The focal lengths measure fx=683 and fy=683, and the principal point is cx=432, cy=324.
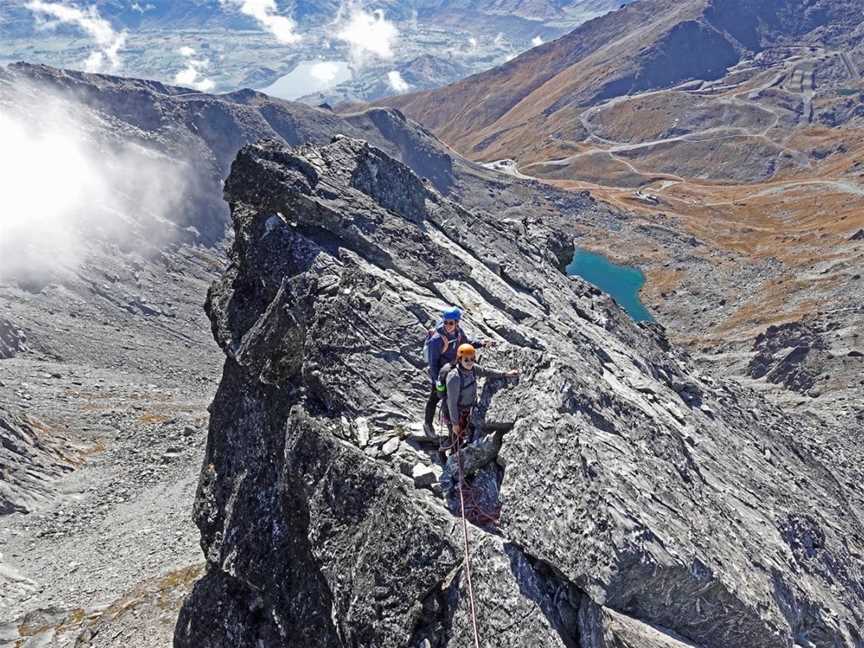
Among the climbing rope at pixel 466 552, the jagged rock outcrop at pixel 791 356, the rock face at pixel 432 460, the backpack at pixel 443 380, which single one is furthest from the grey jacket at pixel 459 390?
the jagged rock outcrop at pixel 791 356

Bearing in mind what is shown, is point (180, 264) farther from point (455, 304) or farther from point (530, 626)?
point (530, 626)

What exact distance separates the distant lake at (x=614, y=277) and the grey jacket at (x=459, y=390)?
11378 centimetres

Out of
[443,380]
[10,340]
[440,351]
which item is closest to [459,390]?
[443,380]

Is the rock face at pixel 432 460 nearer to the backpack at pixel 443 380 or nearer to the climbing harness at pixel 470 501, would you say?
the climbing harness at pixel 470 501

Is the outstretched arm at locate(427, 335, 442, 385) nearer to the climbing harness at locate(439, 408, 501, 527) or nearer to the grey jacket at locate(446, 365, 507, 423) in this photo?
the grey jacket at locate(446, 365, 507, 423)

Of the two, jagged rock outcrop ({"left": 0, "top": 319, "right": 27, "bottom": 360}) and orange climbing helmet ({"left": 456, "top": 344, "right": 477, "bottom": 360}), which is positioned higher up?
orange climbing helmet ({"left": 456, "top": 344, "right": 477, "bottom": 360})

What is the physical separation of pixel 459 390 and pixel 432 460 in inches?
92.8

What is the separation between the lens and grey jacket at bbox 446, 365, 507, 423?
53.9 ft

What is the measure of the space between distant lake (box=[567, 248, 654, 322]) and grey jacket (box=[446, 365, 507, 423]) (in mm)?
113781

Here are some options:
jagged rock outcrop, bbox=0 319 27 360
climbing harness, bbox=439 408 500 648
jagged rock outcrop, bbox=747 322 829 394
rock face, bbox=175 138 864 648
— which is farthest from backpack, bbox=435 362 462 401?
jagged rock outcrop, bbox=0 319 27 360

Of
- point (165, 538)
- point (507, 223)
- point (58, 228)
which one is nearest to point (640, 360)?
point (507, 223)

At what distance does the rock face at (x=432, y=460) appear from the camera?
14180 millimetres

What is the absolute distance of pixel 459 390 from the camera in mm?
16516

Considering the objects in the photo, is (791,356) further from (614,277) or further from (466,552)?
(614,277)
